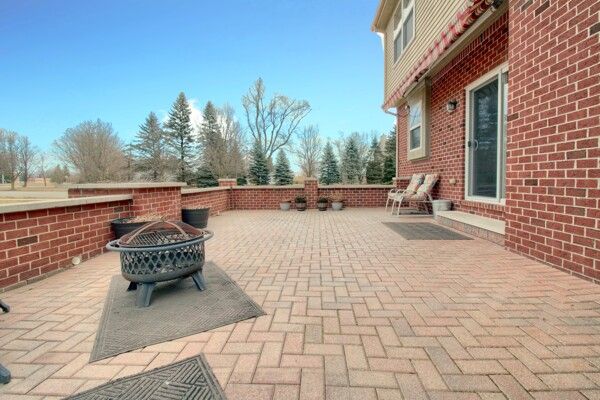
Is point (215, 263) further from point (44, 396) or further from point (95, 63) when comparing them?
point (95, 63)

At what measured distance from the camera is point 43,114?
29.5m

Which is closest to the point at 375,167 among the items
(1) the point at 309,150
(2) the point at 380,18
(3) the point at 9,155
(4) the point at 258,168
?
(1) the point at 309,150

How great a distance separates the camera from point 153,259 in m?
2.20

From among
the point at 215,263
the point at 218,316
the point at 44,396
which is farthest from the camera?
the point at 215,263

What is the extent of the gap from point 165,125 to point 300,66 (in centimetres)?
1556

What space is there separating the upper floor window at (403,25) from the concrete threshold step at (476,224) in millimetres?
5128

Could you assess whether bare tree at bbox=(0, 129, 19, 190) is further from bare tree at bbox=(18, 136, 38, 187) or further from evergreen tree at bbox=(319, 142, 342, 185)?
evergreen tree at bbox=(319, 142, 342, 185)

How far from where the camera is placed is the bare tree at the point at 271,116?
2580 centimetres

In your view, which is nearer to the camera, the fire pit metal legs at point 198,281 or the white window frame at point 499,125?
the fire pit metal legs at point 198,281

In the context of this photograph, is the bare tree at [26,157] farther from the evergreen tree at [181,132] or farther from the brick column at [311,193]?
the brick column at [311,193]

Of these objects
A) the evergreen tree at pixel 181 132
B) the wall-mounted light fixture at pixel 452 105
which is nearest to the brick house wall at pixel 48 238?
the wall-mounted light fixture at pixel 452 105

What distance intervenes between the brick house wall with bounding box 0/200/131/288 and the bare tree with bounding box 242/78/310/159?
23.4 m

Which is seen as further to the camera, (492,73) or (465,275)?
(492,73)

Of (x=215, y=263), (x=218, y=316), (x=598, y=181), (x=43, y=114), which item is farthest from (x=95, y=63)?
(x=598, y=181)
